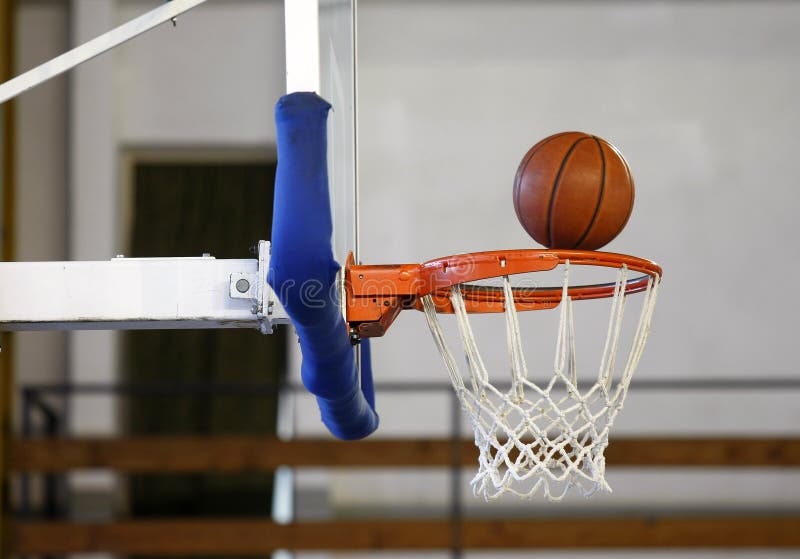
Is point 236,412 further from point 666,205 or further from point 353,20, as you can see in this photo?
point 353,20

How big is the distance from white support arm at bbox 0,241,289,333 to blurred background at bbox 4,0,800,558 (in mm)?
3065

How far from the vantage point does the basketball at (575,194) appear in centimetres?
172

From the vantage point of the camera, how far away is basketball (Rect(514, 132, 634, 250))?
5.63ft

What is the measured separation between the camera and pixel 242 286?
160 centimetres

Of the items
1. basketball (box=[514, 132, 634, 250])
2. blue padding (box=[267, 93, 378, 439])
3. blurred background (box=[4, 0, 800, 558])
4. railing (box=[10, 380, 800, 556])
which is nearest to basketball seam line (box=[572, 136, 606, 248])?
basketball (box=[514, 132, 634, 250])

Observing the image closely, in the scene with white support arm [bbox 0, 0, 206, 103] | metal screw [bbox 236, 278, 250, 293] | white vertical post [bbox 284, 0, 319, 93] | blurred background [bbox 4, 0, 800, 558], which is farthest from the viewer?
blurred background [bbox 4, 0, 800, 558]

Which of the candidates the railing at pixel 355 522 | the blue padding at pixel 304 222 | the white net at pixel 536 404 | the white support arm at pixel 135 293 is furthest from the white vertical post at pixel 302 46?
the railing at pixel 355 522

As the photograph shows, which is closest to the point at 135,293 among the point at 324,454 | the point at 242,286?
the point at 242,286

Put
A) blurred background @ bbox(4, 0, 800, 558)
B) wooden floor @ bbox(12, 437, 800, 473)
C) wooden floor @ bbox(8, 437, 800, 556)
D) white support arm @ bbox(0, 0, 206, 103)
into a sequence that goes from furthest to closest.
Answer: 1. blurred background @ bbox(4, 0, 800, 558)
2. wooden floor @ bbox(12, 437, 800, 473)
3. wooden floor @ bbox(8, 437, 800, 556)
4. white support arm @ bbox(0, 0, 206, 103)

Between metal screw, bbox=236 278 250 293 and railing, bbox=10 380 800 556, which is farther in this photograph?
railing, bbox=10 380 800 556

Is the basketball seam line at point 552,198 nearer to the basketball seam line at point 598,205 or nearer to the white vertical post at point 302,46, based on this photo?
the basketball seam line at point 598,205

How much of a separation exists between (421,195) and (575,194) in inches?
123

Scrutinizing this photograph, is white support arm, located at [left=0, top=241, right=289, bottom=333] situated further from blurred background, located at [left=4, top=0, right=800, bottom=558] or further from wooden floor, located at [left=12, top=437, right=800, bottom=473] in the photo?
blurred background, located at [left=4, top=0, right=800, bottom=558]

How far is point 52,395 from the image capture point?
4891mm
